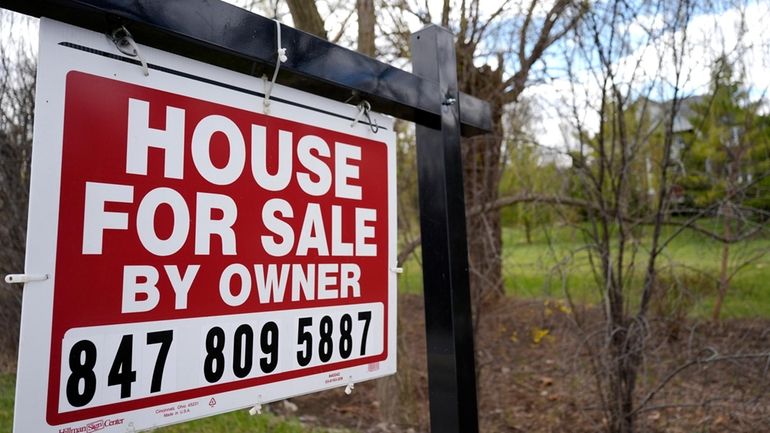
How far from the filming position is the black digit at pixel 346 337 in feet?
5.29

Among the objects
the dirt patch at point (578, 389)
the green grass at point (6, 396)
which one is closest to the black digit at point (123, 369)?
the dirt patch at point (578, 389)

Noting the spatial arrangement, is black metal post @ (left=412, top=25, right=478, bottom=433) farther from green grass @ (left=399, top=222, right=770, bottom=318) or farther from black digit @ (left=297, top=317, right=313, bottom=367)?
green grass @ (left=399, top=222, right=770, bottom=318)

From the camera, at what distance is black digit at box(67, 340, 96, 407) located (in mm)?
1127

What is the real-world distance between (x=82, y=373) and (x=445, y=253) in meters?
1.10

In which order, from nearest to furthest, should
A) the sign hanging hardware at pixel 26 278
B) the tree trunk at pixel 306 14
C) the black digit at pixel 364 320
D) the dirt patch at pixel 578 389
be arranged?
1. the sign hanging hardware at pixel 26 278
2. the black digit at pixel 364 320
3. the tree trunk at pixel 306 14
4. the dirt patch at pixel 578 389

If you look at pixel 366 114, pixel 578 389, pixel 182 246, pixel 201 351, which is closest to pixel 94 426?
pixel 201 351

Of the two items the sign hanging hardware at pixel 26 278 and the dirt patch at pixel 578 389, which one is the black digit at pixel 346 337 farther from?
the dirt patch at pixel 578 389

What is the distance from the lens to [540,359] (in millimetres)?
6777

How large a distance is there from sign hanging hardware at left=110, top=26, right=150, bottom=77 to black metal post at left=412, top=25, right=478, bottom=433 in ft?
3.24

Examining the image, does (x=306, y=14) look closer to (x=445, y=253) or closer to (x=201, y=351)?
(x=445, y=253)

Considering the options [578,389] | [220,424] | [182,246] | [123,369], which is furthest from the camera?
[578,389]

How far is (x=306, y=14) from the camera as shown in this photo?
3830 mm

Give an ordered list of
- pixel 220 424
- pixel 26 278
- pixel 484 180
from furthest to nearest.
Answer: pixel 484 180, pixel 220 424, pixel 26 278

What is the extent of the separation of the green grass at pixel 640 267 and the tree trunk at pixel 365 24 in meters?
2.07
